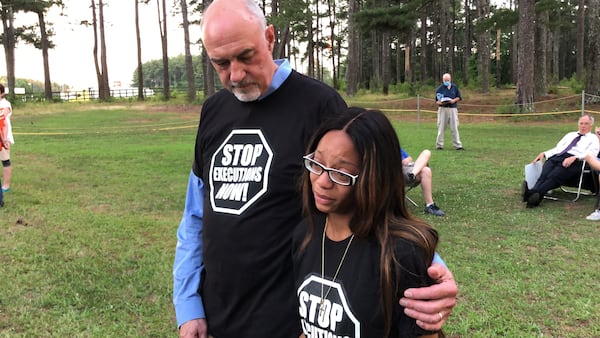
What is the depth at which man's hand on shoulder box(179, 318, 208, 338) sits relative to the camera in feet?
5.35

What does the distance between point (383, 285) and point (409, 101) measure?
926 inches

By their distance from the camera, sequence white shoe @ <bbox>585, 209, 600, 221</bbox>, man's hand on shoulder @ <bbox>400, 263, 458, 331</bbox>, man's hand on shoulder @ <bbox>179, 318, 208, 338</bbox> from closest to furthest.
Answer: man's hand on shoulder @ <bbox>400, 263, 458, 331</bbox> < man's hand on shoulder @ <bbox>179, 318, 208, 338</bbox> < white shoe @ <bbox>585, 209, 600, 221</bbox>

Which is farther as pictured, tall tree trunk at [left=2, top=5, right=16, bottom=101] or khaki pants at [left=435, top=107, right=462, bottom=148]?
tall tree trunk at [left=2, top=5, right=16, bottom=101]

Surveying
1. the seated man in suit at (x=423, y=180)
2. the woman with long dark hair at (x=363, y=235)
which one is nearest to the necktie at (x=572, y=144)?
the seated man in suit at (x=423, y=180)

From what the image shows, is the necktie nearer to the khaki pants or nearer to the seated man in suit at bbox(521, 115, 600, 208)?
the seated man in suit at bbox(521, 115, 600, 208)

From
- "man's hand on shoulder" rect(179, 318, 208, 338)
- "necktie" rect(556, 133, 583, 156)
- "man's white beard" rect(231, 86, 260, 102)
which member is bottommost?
"man's hand on shoulder" rect(179, 318, 208, 338)

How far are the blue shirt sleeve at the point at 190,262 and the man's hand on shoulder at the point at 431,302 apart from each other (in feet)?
2.43

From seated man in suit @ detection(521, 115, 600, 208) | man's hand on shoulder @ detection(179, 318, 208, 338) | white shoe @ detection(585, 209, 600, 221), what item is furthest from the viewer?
seated man in suit @ detection(521, 115, 600, 208)

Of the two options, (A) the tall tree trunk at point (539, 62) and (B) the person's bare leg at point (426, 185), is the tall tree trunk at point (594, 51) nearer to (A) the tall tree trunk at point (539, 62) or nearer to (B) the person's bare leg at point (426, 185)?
(A) the tall tree trunk at point (539, 62)

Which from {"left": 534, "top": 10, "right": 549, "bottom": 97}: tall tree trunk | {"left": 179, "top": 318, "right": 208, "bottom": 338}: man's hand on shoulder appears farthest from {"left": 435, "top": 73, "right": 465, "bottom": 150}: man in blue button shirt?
{"left": 534, "top": 10, "right": 549, "bottom": 97}: tall tree trunk

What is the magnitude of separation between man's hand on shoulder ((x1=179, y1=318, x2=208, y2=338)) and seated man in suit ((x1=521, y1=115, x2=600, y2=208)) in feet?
19.3

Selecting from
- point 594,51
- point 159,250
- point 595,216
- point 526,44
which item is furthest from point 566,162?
point 594,51

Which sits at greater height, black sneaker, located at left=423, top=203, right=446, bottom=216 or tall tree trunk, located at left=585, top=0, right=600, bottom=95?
tall tree trunk, located at left=585, top=0, right=600, bottom=95

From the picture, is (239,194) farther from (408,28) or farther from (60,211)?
(408,28)
